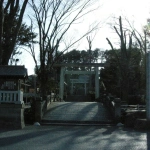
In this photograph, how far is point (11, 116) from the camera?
15.1m

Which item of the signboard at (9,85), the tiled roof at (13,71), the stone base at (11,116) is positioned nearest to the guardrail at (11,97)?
the stone base at (11,116)

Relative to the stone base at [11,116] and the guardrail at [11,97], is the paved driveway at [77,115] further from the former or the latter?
the guardrail at [11,97]

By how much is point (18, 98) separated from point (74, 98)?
2398cm

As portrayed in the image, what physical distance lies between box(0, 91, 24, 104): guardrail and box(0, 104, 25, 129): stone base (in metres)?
0.21

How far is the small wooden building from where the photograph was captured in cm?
1530

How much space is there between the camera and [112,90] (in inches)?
1759

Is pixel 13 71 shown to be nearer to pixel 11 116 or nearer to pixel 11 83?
pixel 11 83

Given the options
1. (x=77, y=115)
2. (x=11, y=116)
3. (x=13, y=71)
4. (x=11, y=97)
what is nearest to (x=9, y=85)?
(x=13, y=71)

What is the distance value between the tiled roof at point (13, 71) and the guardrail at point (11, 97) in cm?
91

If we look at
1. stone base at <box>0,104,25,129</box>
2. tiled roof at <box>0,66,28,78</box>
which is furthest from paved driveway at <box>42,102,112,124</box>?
tiled roof at <box>0,66,28,78</box>

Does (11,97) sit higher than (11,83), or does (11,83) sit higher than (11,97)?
(11,83)

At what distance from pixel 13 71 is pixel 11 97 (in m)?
1.38

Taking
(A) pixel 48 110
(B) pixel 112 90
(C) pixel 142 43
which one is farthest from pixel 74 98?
(A) pixel 48 110

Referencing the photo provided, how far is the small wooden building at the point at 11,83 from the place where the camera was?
15305mm
